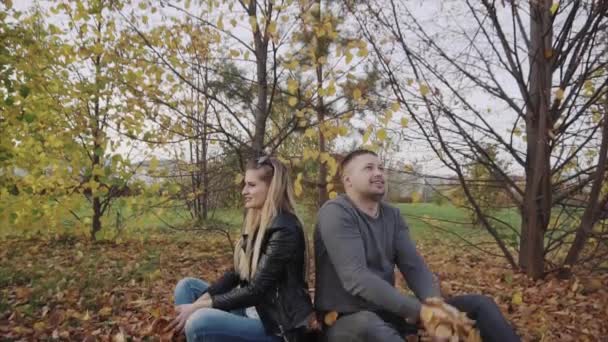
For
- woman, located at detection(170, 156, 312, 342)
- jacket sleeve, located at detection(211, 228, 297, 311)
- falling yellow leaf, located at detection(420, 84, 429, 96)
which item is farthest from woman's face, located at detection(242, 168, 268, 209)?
falling yellow leaf, located at detection(420, 84, 429, 96)

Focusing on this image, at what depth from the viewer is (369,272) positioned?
213cm

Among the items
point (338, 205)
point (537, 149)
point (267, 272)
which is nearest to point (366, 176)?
point (338, 205)

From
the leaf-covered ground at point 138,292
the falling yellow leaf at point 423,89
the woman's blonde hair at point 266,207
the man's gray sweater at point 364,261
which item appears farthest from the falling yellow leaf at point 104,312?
the falling yellow leaf at point 423,89

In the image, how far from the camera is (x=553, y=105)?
4.43 meters

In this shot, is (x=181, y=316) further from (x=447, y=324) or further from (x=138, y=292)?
(x=138, y=292)

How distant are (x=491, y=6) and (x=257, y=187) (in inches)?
122

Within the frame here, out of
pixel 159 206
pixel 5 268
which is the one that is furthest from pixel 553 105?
pixel 5 268

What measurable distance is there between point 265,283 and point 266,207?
0.40 meters

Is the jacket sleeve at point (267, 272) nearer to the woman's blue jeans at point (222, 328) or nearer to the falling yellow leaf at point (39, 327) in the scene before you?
the woman's blue jeans at point (222, 328)

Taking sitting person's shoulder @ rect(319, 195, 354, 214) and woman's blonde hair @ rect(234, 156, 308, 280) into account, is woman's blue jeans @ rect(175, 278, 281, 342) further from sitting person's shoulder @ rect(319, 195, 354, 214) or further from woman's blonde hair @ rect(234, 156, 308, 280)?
sitting person's shoulder @ rect(319, 195, 354, 214)

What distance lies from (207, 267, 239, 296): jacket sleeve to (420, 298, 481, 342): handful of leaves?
3.81 feet

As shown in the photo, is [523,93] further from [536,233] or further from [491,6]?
[536,233]

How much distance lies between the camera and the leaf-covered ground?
3248 mm

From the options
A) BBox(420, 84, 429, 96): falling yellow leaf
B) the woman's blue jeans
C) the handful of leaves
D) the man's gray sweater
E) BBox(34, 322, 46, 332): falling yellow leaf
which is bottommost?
BBox(34, 322, 46, 332): falling yellow leaf
